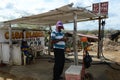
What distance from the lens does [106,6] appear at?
977cm

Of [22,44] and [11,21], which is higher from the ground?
[11,21]

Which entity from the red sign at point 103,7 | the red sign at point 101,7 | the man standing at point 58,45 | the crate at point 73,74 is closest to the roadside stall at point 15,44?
the man standing at point 58,45

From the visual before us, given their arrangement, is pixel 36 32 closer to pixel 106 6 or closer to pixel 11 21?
pixel 11 21

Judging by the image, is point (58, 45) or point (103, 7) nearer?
point (58, 45)

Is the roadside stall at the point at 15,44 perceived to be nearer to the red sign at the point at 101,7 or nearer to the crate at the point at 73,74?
the red sign at the point at 101,7

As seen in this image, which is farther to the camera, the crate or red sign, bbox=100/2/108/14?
red sign, bbox=100/2/108/14

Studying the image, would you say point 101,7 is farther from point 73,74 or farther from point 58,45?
point 73,74

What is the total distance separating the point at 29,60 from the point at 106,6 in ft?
15.9

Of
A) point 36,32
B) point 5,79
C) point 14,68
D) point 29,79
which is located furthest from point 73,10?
point 36,32

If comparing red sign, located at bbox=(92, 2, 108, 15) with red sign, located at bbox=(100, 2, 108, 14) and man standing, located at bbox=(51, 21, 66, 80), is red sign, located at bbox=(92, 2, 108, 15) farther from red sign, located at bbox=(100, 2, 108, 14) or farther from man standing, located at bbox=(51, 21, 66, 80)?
man standing, located at bbox=(51, 21, 66, 80)

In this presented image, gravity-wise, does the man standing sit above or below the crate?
above

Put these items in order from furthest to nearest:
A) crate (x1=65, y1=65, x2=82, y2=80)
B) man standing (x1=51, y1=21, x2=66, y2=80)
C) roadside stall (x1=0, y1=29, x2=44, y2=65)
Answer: roadside stall (x1=0, y1=29, x2=44, y2=65)
man standing (x1=51, y1=21, x2=66, y2=80)
crate (x1=65, y1=65, x2=82, y2=80)

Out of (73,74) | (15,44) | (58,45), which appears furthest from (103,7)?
(73,74)

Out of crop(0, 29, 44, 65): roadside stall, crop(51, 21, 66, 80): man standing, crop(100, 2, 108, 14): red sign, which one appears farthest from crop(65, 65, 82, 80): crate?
crop(100, 2, 108, 14): red sign
